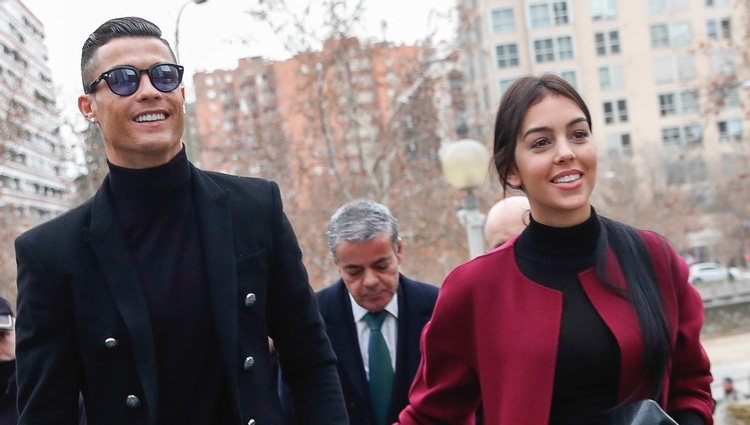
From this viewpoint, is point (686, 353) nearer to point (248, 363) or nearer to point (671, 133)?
point (248, 363)

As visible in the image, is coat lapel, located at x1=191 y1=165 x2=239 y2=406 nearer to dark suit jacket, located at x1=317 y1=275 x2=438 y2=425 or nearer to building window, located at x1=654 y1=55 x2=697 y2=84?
dark suit jacket, located at x1=317 y1=275 x2=438 y2=425

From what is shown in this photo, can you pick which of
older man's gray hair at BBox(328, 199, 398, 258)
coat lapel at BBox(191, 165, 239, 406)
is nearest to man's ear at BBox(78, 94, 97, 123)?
coat lapel at BBox(191, 165, 239, 406)

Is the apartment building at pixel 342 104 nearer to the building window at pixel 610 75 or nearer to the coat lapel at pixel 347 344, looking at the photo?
the coat lapel at pixel 347 344

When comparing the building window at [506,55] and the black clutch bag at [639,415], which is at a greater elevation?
the building window at [506,55]

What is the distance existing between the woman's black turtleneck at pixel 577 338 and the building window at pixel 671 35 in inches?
2613

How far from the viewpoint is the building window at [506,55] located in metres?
64.9

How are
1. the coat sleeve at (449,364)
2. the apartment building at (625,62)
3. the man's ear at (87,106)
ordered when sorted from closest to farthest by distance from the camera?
the man's ear at (87,106), the coat sleeve at (449,364), the apartment building at (625,62)

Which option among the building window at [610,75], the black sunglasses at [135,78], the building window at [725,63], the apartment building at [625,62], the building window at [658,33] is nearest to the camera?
the black sunglasses at [135,78]

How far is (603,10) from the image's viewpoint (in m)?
66.7

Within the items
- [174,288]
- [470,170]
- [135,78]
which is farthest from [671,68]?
[174,288]

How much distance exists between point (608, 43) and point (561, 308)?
66.7 m

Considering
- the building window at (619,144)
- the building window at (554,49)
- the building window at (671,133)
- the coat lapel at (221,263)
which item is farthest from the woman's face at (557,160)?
the building window at (671,133)

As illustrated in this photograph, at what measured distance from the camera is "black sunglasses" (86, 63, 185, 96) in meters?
2.70

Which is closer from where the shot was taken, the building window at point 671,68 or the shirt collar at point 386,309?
the shirt collar at point 386,309
